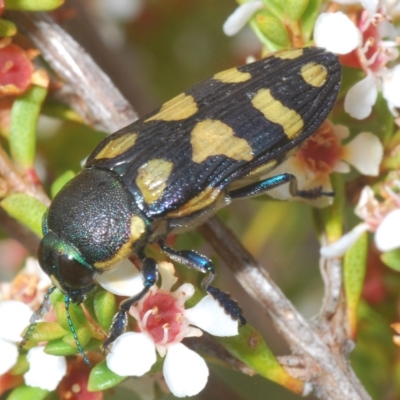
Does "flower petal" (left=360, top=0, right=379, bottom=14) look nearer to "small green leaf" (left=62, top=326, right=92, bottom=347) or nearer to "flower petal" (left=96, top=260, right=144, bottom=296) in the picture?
"flower petal" (left=96, top=260, right=144, bottom=296)

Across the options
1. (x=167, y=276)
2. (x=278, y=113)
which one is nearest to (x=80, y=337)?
(x=167, y=276)

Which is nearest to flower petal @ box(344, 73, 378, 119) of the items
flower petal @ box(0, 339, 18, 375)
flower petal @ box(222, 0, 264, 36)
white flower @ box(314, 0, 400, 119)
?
white flower @ box(314, 0, 400, 119)

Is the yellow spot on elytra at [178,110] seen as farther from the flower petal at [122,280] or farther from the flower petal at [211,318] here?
the flower petal at [211,318]

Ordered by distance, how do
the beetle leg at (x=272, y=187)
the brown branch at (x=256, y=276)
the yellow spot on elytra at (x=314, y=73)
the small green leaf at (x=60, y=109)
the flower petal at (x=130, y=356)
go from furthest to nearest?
the small green leaf at (x=60, y=109)
the yellow spot on elytra at (x=314, y=73)
the beetle leg at (x=272, y=187)
the brown branch at (x=256, y=276)
the flower petal at (x=130, y=356)

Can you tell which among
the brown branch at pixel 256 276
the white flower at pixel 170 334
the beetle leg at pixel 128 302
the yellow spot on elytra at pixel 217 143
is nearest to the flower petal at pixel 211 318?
the white flower at pixel 170 334

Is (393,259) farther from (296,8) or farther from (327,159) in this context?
(296,8)

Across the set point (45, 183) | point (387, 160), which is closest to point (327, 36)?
point (387, 160)
